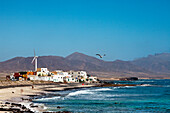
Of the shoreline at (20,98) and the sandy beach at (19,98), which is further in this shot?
the sandy beach at (19,98)

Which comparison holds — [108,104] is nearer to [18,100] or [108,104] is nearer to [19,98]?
[18,100]

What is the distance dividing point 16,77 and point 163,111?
12206 cm

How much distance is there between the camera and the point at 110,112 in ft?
135

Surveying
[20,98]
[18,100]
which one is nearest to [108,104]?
[18,100]

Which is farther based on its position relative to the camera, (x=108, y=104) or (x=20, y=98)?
(x=20, y=98)

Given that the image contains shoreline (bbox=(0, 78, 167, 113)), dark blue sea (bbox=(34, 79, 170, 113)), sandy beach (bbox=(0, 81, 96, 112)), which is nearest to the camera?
shoreline (bbox=(0, 78, 167, 113))

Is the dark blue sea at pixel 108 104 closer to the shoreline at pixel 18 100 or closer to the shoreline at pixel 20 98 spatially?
the shoreline at pixel 18 100

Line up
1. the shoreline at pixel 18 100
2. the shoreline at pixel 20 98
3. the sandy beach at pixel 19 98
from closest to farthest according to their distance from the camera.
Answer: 1. the shoreline at pixel 18 100
2. the shoreline at pixel 20 98
3. the sandy beach at pixel 19 98

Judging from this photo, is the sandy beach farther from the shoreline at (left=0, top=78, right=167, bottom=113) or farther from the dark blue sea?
the dark blue sea

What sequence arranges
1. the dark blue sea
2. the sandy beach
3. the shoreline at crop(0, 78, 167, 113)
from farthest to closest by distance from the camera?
1. the dark blue sea
2. the sandy beach
3. the shoreline at crop(0, 78, 167, 113)

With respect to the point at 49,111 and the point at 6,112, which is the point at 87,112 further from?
the point at 6,112

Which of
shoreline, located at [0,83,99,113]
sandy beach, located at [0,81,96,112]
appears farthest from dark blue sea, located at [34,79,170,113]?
sandy beach, located at [0,81,96,112]

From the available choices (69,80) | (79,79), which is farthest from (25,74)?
(79,79)

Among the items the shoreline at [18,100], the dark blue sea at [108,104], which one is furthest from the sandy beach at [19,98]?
the dark blue sea at [108,104]
